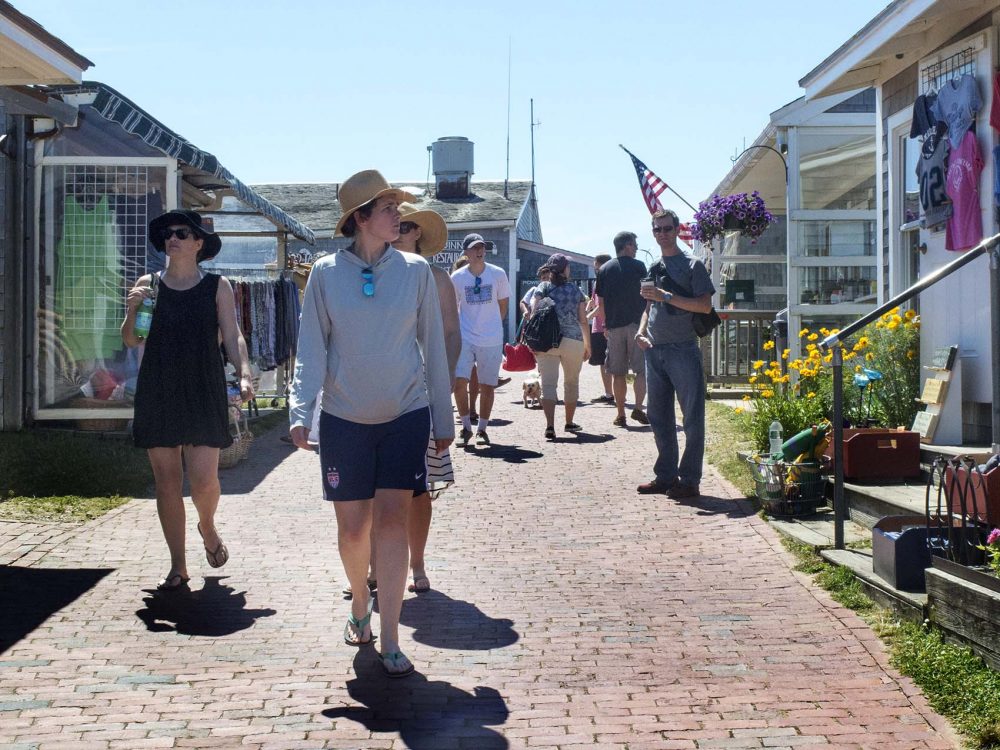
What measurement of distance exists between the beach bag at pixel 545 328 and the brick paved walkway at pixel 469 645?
13.5ft

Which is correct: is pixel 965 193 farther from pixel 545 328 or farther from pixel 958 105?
pixel 545 328

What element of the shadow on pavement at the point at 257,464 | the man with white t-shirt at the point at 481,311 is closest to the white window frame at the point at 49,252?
the shadow on pavement at the point at 257,464

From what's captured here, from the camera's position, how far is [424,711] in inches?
177

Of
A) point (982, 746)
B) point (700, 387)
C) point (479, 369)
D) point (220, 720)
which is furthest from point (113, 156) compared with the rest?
point (982, 746)

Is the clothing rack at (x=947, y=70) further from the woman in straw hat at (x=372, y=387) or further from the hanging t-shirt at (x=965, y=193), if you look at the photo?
the woman in straw hat at (x=372, y=387)

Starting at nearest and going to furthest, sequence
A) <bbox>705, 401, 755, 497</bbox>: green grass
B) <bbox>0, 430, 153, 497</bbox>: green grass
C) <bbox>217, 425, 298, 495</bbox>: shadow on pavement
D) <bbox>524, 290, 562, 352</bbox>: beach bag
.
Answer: <bbox>0, 430, 153, 497</bbox>: green grass → <bbox>705, 401, 755, 497</bbox>: green grass → <bbox>217, 425, 298, 495</bbox>: shadow on pavement → <bbox>524, 290, 562, 352</bbox>: beach bag

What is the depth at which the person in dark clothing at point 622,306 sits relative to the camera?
13406 mm

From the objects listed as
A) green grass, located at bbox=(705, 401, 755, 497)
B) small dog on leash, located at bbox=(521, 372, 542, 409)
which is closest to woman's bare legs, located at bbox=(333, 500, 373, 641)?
green grass, located at bbox=(705, 401, 755, 497)

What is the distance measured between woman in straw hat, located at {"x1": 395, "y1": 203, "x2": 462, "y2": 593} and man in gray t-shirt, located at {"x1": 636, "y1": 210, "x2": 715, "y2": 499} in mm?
2686

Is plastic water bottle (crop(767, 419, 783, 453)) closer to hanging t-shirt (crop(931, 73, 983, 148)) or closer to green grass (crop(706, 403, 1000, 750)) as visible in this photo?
green grass (crop(706, 403, 1000, 750))

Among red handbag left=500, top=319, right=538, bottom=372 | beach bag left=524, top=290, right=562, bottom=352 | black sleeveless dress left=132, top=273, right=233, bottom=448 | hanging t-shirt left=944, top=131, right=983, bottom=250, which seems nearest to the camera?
black sleeveless dress left=132, top=273, right=233, bottom=448

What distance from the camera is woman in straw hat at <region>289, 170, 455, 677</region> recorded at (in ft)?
16.1

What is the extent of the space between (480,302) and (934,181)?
4.14 m

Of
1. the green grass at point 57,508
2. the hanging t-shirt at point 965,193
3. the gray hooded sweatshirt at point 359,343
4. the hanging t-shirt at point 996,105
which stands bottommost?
the green grass at point 57,508
